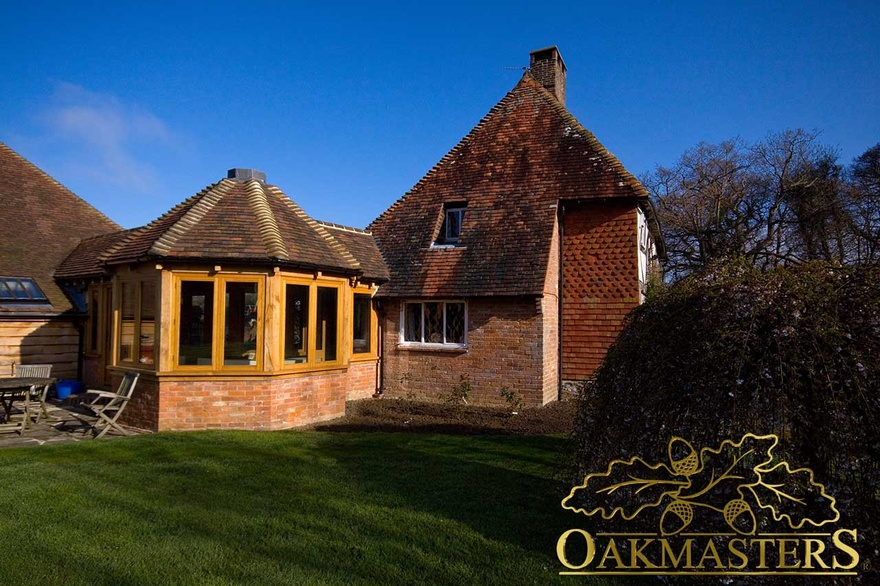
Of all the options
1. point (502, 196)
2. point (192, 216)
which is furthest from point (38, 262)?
point (502, 196)

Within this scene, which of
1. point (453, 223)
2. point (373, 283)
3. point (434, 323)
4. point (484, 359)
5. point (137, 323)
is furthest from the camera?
point (453, 223)

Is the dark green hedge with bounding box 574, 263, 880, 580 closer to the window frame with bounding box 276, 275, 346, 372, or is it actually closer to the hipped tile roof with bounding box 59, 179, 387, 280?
the window frame with bounding box 276, 275, 346, 372

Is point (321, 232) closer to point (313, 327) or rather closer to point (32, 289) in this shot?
point (313, 327)

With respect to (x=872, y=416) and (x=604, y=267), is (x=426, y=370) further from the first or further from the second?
(x=872, y=416)

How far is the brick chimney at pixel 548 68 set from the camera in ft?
58.5

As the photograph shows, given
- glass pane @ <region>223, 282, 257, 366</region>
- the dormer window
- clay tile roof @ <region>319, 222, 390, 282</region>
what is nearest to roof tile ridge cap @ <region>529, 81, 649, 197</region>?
the dormer window

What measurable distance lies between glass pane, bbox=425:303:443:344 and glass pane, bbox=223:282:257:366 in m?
5.04

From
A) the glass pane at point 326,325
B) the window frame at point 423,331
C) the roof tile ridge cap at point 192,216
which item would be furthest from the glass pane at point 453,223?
the roof tile ridge cap at point 192,216

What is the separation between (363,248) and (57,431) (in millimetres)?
8161

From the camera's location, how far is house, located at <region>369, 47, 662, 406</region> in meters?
13.6

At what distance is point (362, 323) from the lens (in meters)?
14.7

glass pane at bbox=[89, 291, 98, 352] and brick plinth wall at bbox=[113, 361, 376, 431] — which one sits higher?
glass pane at bbox=[89, 291, 98, 352]

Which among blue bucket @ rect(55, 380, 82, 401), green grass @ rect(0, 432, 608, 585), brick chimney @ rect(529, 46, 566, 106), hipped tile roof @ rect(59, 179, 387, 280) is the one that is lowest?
green grass @ rect(0, 432, 608, 585)

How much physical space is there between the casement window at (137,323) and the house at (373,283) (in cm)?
5
